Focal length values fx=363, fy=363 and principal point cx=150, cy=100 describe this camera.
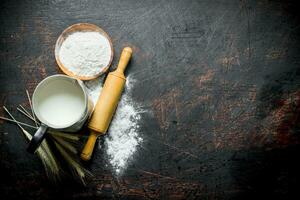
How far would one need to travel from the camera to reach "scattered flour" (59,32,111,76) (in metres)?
1.47

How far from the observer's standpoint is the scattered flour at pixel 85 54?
1.47 m

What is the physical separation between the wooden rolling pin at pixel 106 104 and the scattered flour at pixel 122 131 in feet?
0.19

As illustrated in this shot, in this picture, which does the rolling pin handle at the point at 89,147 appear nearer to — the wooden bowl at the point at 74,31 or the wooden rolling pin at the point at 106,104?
the wooden rolling pin at the point at 106,104

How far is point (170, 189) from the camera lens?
1529 millimetres

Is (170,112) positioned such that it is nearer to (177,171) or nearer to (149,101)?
(149,101)

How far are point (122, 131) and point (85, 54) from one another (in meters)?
0.36

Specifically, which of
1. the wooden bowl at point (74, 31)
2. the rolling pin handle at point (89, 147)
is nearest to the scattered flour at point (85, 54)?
the wooden bowl at point (74, 31)

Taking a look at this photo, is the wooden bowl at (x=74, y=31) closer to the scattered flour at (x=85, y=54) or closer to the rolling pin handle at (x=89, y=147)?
the scattered flour at (x=85, y=54)

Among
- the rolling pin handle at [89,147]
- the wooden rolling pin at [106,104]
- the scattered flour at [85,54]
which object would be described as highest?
the scattered flour at [85,54]

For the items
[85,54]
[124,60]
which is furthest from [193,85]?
[85,54]

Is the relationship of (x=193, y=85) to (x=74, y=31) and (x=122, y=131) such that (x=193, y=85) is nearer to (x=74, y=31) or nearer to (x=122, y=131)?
(x=122, y=131)

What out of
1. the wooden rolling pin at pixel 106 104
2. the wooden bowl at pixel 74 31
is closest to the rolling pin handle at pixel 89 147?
the wooden rolling pin at pixel 106 104

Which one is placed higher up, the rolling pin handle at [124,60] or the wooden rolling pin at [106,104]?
the rolling pin handle at [124,60]

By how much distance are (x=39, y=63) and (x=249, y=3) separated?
3.09 ft
